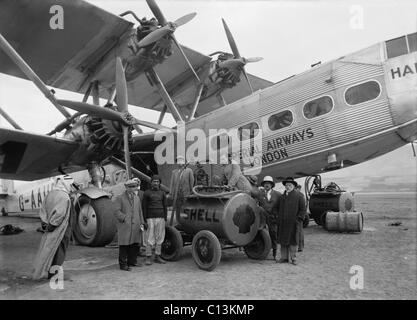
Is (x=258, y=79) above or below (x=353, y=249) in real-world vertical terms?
above

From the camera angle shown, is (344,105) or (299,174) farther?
(299,174)

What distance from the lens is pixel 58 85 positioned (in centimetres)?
1399

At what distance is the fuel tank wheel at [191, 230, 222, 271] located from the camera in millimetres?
5719

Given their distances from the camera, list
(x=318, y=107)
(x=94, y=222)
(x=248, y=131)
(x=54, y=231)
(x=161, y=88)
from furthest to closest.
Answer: (x=161, y=88) → (x=248, y=131) → (x=318, y=107) → (x=94, y=222) → (x=54, y=231)

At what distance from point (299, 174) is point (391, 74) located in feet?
10.7

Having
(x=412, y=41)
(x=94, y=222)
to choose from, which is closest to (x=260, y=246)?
(x=94, y=222)

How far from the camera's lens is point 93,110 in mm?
8594

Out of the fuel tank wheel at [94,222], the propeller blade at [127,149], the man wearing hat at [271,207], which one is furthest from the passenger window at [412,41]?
the fuel tank wheel at [94,222]

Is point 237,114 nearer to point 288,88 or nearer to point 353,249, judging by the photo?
point 288,88

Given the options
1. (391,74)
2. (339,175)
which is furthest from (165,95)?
(339,175)

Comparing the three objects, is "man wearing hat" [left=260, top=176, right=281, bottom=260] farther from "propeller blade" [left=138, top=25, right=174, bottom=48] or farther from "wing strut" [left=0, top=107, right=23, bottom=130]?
"wing strut" [left=0, top=107, right=23, bottom=130]

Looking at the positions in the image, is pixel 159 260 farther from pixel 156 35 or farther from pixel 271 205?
pixel 156 35

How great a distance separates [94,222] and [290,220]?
177 inches
